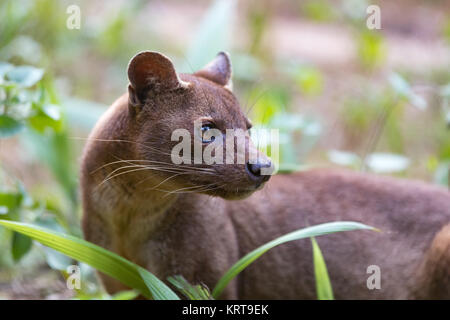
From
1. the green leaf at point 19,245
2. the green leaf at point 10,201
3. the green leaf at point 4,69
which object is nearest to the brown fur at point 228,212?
the green leaf at point 19,245

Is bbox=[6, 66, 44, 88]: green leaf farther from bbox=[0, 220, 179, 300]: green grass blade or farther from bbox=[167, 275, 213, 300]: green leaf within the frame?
bbox=[167, 275, 213, 300]: green leaf

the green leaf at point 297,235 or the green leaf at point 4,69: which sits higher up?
the green leaf at point 4,69

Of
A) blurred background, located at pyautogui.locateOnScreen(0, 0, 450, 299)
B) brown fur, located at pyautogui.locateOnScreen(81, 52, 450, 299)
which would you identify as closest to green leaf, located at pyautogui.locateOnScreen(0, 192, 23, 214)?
blurred background, located at pyautogui.locateOnScreen(0, 0, 450, 299)

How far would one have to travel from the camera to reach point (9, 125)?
13.5 feet

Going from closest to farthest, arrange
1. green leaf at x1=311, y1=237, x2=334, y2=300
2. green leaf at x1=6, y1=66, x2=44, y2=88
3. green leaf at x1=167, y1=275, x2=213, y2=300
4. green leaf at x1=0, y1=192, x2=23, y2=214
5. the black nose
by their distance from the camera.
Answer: the black nose
green leaf at x1=167, y1=275, x2=213, y2=300
green leaf at x1=311, y1=237, x2=334, y2=300
green leaf at x1=6, y1=66, x2=44, y2=88
green leaf at x1=0, y1=192, x2=23, y2=214

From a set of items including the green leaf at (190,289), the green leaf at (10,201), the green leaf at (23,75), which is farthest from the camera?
the green leaf at (10,201)

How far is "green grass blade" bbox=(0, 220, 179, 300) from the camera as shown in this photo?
3.33m

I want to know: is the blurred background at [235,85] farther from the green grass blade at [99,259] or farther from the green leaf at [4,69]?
the green grass blade at [99,259]

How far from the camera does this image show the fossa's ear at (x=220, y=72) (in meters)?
3.88

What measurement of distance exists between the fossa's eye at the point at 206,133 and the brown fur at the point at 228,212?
1.6 inches

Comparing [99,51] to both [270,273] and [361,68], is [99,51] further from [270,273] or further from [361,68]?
[270,273]

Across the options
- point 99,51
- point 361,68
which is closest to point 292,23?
point 361,68

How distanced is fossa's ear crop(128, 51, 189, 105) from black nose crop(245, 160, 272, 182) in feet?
1.96

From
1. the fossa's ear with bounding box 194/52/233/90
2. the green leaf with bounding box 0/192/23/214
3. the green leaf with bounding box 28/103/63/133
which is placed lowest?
the green leaf with bounding box 0/192/23/214
